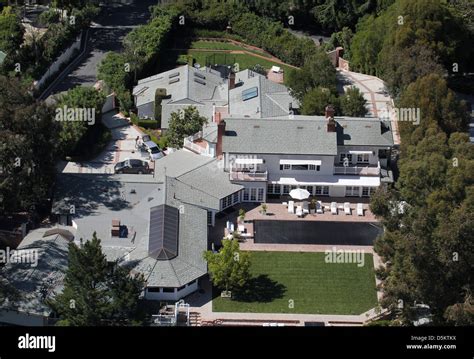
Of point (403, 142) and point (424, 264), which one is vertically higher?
point (403, 142)

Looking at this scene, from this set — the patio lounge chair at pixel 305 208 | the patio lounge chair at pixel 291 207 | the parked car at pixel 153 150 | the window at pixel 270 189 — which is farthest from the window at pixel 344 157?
the parked car at pixel 153 150

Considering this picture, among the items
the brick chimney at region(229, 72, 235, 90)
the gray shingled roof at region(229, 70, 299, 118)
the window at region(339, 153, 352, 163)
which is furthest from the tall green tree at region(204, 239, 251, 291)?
the brick chimney at region(229, 72, 235, 90)

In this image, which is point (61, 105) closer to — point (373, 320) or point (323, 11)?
point (373, 320)

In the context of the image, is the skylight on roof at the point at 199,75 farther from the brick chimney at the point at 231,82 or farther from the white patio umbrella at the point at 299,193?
the white patio umbrella at the point at 299,193

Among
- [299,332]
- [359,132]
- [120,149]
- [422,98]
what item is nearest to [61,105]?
[120,149]

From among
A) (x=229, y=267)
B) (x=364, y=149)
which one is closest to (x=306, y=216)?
(x=364, y=149)

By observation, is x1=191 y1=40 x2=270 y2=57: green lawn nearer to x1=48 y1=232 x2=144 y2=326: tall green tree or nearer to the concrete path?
the concrete path
